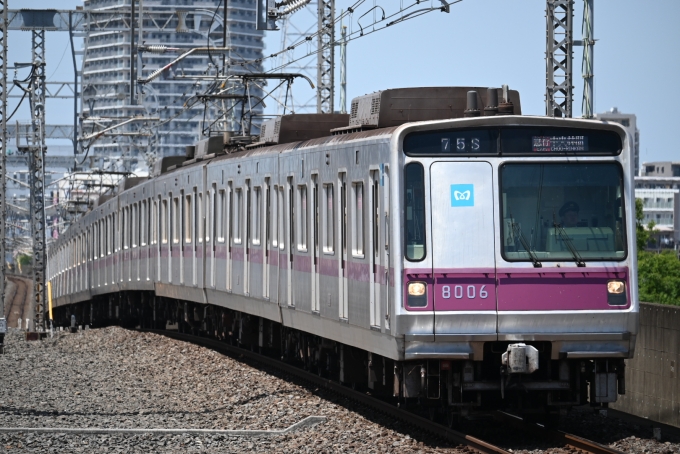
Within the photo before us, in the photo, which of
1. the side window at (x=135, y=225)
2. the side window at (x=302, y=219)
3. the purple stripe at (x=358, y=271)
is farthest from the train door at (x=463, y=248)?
the side window at (x=135, y=225)

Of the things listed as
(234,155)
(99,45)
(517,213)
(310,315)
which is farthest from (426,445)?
(99,45)

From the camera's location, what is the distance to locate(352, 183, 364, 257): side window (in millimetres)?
11805

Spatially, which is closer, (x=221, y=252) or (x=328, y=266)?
(x=328, y=266)

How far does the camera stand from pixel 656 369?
1198cm

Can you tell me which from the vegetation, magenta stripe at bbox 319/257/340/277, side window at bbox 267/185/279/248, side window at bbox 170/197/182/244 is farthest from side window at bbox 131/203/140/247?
the vegetation

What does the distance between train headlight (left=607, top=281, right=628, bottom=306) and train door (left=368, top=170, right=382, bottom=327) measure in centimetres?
193

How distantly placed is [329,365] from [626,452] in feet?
17.2

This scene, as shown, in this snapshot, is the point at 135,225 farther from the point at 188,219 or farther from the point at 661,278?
the point at 661,278

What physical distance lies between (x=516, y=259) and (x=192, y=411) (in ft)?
13.9

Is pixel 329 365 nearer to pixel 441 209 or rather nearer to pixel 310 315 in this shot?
pixel 310 315

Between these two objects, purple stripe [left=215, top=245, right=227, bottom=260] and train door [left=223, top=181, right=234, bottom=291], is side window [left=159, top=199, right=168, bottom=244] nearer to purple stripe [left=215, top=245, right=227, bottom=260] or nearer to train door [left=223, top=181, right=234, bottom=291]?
purple stripe [left=215, top=245, right=227, bottom=260]

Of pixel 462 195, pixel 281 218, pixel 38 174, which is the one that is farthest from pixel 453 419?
pixel 38 174

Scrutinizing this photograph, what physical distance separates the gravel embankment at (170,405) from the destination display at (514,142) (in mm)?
2372

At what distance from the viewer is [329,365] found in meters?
14.4
